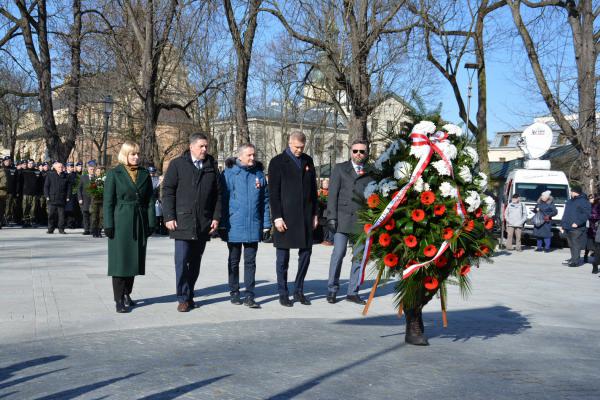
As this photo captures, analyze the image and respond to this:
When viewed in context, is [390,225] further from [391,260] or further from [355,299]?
[355,299]

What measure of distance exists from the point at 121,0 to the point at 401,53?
8.98 meters

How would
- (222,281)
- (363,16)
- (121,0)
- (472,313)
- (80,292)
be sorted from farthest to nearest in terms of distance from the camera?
1. (121,0)
2. (363,16)
3. (222,281)
4. (80,292)
5. (472,313)

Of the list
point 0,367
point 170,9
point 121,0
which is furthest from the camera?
point 121,0

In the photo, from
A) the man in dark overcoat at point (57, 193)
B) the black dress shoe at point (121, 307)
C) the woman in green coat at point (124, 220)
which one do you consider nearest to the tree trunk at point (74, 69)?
the man in dark overcoat at point (57, 193)

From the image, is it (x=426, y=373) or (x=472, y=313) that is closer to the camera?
(x=426, y=373)

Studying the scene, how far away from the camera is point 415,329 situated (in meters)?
6.79

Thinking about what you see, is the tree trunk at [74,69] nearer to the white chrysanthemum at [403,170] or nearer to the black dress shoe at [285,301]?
the black dress shoe at [285,301]

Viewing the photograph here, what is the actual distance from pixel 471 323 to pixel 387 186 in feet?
8.13

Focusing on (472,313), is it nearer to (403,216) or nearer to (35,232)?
(403,216)

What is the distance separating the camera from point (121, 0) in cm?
2412

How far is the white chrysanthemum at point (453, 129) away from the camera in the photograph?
6512 mm

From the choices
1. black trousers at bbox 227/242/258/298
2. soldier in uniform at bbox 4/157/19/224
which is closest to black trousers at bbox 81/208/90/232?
soldier in uniform at bbox 4/157/19/224

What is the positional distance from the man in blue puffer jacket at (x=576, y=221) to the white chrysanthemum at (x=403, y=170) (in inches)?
454

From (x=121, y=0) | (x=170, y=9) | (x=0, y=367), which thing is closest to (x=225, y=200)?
(x=0, y=367)
